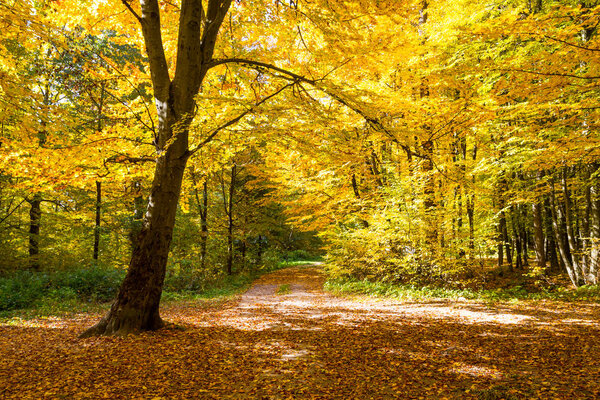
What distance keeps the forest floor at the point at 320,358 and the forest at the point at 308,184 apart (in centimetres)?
4

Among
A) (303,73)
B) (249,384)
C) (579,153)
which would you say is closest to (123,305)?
(249,384)

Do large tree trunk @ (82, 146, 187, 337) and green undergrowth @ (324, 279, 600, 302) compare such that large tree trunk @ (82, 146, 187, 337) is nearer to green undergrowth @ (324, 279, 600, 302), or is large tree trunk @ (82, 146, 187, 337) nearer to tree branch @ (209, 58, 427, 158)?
tree branch @ (209, 58, 427, 158)

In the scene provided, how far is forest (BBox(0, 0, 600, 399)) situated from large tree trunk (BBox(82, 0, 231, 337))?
0.03 m

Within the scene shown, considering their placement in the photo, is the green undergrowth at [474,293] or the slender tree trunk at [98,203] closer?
the green undergrowth at [474,293]

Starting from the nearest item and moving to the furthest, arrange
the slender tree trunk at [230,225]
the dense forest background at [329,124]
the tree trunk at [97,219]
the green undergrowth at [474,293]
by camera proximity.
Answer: the dense forest background at [329,124] < the green undergrowth at [474,293] < the tree trunk at [97,219] < the slender tree trunk at [230,225]

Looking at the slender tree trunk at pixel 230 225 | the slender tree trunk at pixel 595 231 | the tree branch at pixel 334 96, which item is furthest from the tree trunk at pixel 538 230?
the slender tree trunk at pixel 230 225

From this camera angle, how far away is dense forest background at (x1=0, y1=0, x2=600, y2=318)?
575cm

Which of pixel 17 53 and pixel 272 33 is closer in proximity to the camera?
pixel 272 33

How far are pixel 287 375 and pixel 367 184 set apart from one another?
1088 cm

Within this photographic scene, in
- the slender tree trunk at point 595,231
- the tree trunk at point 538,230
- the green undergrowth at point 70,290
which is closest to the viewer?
the green undergrowth at point 70,290

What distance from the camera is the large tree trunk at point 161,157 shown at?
5.35m

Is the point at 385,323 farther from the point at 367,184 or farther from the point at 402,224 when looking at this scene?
the point at 367,184

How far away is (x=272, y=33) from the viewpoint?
7.54 metres

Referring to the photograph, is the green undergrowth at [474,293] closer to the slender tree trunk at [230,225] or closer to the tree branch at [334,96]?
the tree branch at [334,96]
